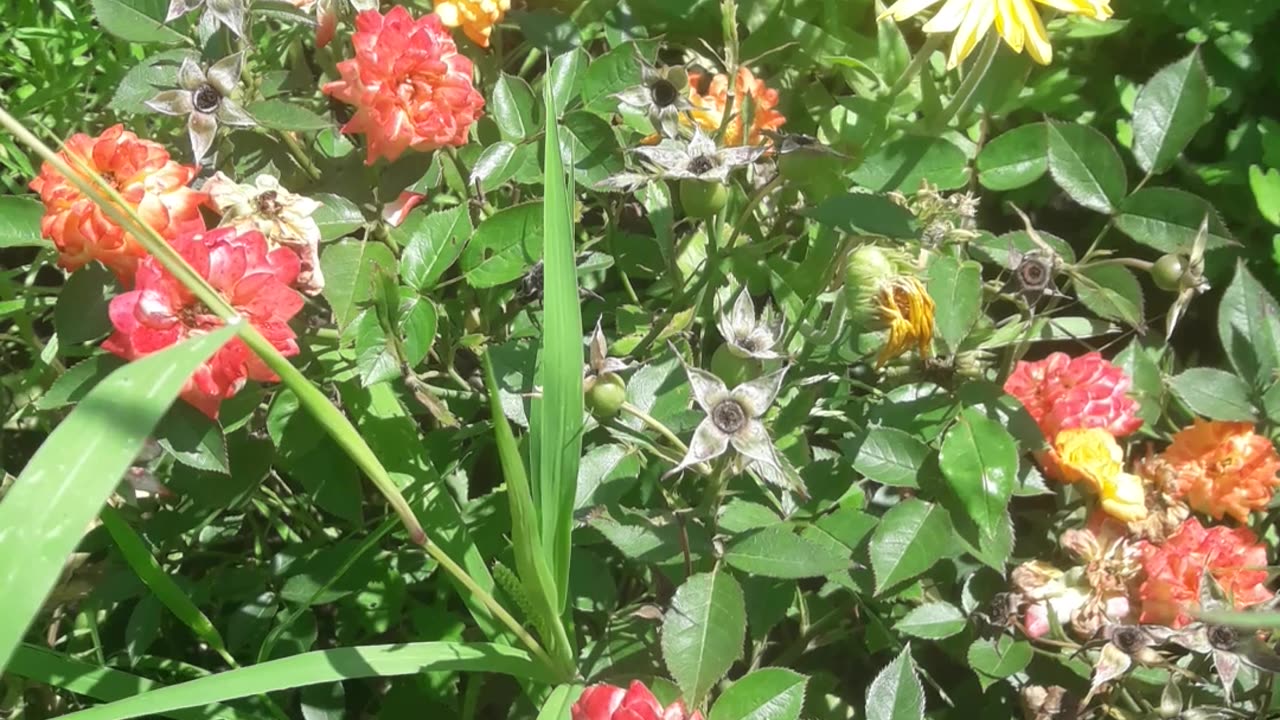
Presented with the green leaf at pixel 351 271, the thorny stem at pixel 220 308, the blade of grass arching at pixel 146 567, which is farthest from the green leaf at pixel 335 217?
the blade of grass arching at pixel 146 567

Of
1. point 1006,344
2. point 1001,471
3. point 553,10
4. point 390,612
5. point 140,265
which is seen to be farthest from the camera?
point 553,10

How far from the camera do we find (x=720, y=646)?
95 cm

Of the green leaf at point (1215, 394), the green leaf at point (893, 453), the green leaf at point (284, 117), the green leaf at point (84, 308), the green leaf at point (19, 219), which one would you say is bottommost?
the green leaf at point (1215, 394)

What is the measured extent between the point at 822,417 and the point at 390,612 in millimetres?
540

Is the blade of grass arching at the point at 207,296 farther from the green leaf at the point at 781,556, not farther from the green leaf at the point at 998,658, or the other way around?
the green leaf at the point at 998,658

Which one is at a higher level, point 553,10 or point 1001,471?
point 553,10

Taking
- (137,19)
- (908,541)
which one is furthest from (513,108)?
(908,541)

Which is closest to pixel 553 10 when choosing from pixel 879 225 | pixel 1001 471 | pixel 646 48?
pixel 646 48

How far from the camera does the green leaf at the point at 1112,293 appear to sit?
3.58 feet

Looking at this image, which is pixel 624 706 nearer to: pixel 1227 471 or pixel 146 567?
pixel 146 567

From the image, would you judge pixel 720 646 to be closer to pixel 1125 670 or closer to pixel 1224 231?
pixel 1125 670

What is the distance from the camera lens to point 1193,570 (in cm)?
106

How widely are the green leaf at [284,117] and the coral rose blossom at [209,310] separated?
145mm

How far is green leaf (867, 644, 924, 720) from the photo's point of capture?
97cm
